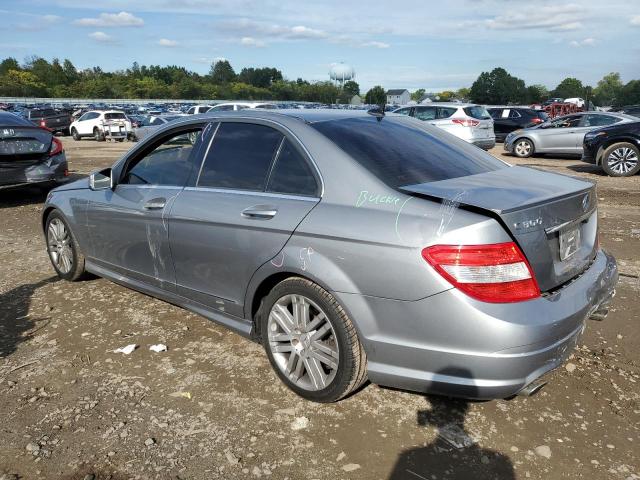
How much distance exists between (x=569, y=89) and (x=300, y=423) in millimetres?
127290

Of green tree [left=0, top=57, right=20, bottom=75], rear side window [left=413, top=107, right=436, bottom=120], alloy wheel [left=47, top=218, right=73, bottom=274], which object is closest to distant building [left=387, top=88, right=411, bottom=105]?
green tree [left=0, top=57, right=20, bottom=75]

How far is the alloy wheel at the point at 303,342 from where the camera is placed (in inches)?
116

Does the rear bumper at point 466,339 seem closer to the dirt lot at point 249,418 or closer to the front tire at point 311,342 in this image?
the front tire at point 311,342

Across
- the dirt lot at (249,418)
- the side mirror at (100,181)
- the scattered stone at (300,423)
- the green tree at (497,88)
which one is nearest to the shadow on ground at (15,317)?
the dirt lot at (249,418)

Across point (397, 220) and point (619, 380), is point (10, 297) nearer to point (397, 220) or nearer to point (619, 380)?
point (397, 220)

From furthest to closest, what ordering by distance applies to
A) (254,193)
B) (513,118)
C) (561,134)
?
(513,118), (561,134), (254,193)

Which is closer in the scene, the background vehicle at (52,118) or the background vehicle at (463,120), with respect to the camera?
the background vehicle at (463,120)

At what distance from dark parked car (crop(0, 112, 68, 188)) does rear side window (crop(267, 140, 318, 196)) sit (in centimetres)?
706

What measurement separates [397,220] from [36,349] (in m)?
2.85

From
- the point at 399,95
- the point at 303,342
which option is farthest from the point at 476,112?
the point at 399,95

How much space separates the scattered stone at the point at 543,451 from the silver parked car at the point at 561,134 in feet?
46.6

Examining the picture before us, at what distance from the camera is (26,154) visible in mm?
8789

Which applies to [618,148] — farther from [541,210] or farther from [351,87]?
[351,87]

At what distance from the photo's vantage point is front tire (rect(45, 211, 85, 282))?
4969 mm
